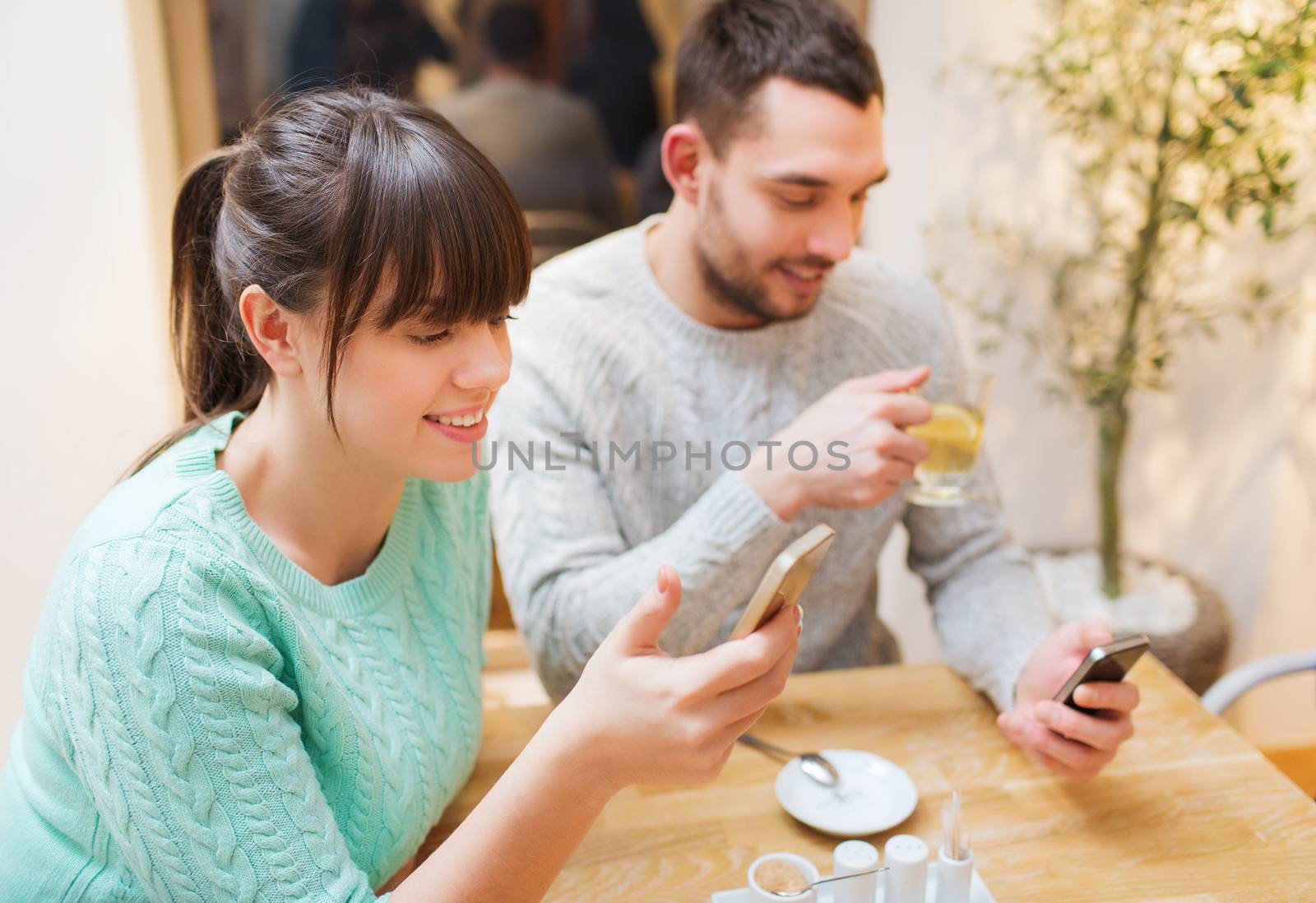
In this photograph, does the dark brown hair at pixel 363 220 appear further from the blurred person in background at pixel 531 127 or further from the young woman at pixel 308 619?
the blurred person in background at pixel 531 127

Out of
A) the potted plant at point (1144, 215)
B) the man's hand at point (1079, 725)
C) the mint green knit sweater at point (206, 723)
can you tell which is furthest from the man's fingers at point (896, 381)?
the potted plant at point (1144, 215)

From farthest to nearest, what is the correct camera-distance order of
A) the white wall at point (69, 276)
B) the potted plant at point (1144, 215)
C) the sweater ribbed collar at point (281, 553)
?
the potted plant at point (1144, 215) < the white wall at point (69, 276) < the sweater ribbed collar at point (281, 553)

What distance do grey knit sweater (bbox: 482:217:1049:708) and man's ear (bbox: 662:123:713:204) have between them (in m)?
0.12

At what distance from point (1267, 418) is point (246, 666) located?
2.31 meters

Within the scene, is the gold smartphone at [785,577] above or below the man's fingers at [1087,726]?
above

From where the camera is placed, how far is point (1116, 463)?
2.31 m

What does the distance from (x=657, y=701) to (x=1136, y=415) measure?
7.04ft

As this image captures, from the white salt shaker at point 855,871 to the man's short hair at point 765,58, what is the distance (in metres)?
0.95

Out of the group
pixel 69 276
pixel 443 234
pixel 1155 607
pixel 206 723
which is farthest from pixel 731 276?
pixel 1155 607

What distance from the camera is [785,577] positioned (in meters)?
0.80

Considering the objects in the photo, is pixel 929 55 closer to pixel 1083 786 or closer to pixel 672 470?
pixel 672 470

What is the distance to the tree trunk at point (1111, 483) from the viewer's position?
226cm

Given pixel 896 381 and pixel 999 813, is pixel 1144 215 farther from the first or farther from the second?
pixel 999 813

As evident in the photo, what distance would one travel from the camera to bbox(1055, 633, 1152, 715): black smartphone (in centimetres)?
109
